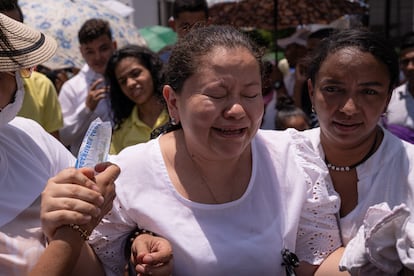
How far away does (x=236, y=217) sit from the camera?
1854mm

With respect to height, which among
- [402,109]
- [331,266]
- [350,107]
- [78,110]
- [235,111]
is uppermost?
[235,111]

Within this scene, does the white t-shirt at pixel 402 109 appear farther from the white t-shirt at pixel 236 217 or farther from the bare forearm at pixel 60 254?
the bare forearm at pixel 60 254

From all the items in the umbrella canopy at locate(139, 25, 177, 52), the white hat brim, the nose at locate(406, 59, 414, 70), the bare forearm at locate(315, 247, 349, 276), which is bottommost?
the umbrella canopy at locate(139, 25, 177, 52)

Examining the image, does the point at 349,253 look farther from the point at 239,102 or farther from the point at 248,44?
the point at 248,44

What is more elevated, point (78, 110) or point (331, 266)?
point (331, 266)

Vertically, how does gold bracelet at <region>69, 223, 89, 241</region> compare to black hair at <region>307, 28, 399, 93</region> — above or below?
below

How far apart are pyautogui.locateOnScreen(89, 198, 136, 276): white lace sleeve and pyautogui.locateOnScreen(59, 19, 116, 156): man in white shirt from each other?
2.11 m

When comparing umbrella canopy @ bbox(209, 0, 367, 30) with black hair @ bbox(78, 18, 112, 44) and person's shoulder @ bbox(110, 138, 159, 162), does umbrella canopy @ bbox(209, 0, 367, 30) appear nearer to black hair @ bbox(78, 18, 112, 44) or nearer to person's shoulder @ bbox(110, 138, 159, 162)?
black hair @ bbox(78, 18, 112, 44)

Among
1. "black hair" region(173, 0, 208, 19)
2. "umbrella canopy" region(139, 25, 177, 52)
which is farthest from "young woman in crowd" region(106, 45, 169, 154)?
"umbrella canopy" region(139, 25, 177, 52)

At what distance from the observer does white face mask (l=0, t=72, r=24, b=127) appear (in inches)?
65.2

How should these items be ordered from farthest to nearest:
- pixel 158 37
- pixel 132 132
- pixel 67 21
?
pixel 158 37, pixel 67 21, pixel 132 132

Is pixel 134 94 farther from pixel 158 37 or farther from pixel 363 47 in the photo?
pixel 158 37

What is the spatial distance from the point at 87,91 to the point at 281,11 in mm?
2890

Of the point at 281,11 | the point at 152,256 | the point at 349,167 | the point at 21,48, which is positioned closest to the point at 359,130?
the point at 349,167
